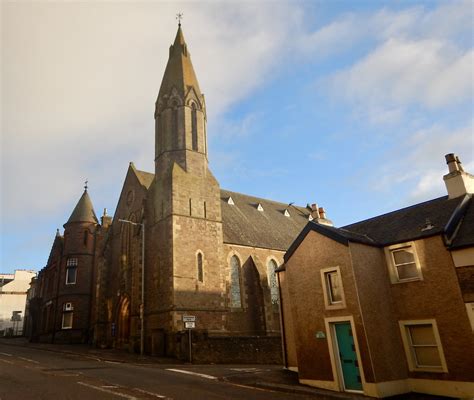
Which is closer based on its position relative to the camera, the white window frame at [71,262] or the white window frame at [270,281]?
the white window frame at [270,281]

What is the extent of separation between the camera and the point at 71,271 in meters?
41.7

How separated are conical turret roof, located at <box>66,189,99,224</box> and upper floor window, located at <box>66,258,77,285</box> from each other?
15.0 feet

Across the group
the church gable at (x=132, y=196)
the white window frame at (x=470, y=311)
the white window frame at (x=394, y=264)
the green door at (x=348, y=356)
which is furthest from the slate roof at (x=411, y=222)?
the church gable at (x=132, y=196)

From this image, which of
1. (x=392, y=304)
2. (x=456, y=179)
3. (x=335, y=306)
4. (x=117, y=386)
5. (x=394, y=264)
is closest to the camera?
(x=117, y=386)

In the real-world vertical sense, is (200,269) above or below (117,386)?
above

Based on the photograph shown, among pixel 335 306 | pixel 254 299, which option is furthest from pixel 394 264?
pixel 254 299

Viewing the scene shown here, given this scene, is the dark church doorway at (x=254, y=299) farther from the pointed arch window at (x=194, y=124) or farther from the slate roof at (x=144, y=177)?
the slate roof at (x=144, y=177)

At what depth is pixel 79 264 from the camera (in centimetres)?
4184

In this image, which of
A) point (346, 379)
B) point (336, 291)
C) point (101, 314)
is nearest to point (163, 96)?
point (101, 314)

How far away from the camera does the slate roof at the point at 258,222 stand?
3438 cm

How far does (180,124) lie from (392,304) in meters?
23.5

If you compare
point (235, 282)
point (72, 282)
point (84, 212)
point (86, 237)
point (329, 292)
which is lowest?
point (329, 292)

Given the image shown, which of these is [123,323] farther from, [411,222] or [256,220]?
[411,222]

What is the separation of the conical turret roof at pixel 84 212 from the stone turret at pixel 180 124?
16.1m
